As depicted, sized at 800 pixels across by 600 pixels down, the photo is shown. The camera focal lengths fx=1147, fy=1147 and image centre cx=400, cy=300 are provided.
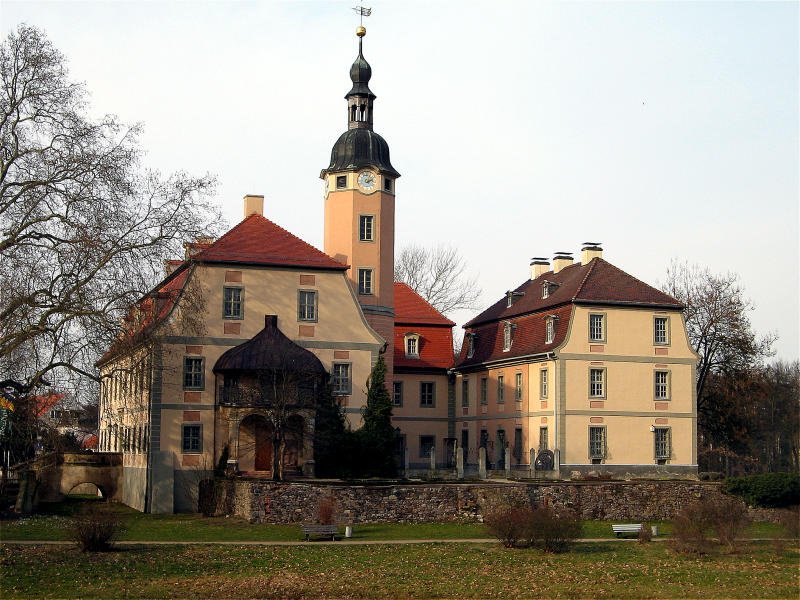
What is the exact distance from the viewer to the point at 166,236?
32031 mm

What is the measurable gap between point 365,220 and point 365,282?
2.66 m

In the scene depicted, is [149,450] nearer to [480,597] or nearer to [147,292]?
[147,292]

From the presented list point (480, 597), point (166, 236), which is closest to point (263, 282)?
point (166, 236)

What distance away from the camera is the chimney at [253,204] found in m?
46.2

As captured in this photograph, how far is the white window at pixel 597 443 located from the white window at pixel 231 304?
53.7 feet

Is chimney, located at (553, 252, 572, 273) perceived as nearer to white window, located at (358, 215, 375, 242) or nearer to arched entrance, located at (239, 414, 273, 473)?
white window, located at (358, 215, 375, 242)

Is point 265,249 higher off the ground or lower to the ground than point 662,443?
higher

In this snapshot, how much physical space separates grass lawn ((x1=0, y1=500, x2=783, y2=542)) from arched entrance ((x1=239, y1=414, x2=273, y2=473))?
17.8ft

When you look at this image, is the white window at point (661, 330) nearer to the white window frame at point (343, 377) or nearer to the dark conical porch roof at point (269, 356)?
the white window frame at point (343, 377)

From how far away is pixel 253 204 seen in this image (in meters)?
46.3

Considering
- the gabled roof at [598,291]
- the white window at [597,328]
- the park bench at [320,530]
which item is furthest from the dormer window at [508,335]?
the park bench at [320,530]

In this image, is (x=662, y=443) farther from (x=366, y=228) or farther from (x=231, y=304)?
(x=231, y=304)

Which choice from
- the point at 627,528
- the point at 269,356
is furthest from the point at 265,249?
the point at 627,528

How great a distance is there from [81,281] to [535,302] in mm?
27879
